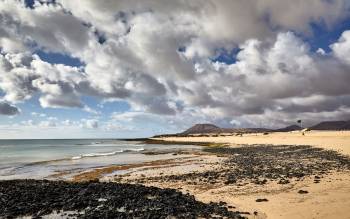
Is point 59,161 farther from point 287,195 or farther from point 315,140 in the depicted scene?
point 315,140

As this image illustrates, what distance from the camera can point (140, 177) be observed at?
2939 centimetres

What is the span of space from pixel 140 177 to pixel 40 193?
11231 mm

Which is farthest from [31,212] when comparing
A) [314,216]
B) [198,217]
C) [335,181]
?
[335,181]

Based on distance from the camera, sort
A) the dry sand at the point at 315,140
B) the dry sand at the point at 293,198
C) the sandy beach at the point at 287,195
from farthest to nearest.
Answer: the dry sand at the point at 315,140 < the sandy beach at the point at 287,195 < the dry sand at the point at 293,198

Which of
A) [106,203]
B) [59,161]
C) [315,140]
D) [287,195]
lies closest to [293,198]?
[287,195]

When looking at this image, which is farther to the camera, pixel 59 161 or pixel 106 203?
pixel 59 161

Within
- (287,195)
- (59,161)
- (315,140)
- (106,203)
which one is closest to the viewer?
(106,203)

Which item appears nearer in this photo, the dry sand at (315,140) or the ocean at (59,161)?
the ocean at (59,161)

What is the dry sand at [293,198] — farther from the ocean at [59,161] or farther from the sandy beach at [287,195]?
the ocean at [59,161]

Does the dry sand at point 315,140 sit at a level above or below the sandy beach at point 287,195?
above

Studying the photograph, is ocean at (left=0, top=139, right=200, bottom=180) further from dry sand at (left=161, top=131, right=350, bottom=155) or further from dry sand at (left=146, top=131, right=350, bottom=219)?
dry sand at (left=161, top=131, right=350, bottom=155)

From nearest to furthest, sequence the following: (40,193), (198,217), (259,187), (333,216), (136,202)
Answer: (333,216)
(198,217)
(136,202)
(40,193)
(259,187)

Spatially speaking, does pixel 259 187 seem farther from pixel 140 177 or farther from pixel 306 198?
pixel 140 177

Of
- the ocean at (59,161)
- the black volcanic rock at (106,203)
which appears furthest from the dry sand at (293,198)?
the ocean at (59,161)
